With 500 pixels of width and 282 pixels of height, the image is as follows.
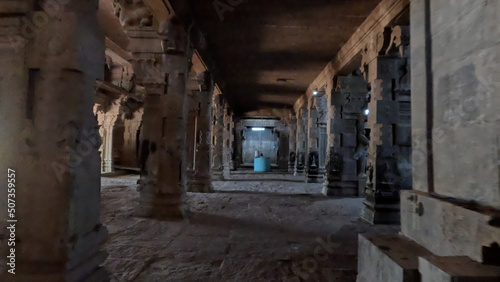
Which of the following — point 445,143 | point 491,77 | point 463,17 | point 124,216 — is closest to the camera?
point 491,77

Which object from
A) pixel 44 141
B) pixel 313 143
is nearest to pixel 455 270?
pixel 44 141

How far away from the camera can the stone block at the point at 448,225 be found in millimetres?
1255

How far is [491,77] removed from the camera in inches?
52.5

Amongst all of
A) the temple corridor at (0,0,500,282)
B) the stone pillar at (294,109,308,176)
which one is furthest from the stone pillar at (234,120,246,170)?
the temple corridor at (0,0,500,282)

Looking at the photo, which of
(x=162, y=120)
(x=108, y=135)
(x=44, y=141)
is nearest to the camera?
(x=44, y=141)

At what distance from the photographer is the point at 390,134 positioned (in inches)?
189

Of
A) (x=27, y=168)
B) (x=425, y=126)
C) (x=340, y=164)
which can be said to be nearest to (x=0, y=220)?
(x=27, y=168)

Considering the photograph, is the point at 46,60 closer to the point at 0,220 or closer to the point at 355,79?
the point at 0,220

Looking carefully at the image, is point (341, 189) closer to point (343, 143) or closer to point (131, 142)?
point (343, 143)

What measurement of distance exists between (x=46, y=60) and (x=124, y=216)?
3.29 metres

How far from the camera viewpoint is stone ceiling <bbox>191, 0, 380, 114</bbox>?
184 inches

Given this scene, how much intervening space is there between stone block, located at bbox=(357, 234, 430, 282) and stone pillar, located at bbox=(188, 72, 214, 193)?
5879 millimetres

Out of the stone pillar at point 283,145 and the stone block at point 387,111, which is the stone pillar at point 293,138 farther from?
the stone block at point 387,111

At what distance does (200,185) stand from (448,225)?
21.4 feet
